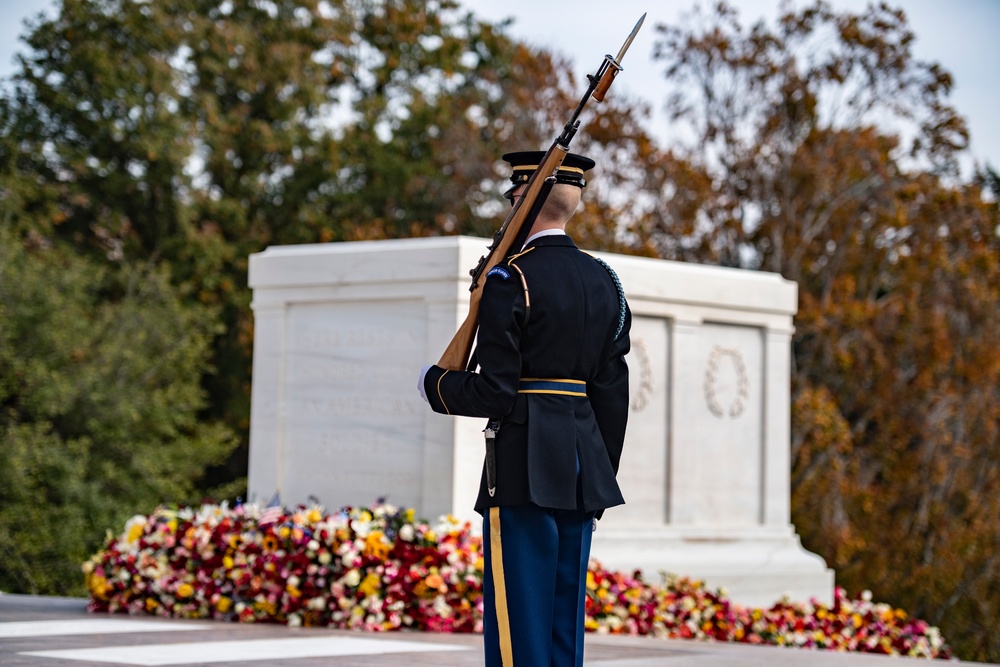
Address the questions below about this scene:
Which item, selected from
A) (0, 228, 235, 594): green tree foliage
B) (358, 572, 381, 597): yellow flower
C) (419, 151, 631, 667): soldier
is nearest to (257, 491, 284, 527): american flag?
(358, 572, 381, 597): yellow flower

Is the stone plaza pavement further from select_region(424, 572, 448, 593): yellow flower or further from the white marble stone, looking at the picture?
the white marble stone

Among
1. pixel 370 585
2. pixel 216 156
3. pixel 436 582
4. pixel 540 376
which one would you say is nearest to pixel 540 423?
pixel 540 376

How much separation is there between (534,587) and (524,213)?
3.32 ft

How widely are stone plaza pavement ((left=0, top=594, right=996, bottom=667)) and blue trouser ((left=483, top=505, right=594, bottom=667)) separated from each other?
4.84ft

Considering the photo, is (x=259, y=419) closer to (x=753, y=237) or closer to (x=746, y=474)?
(x=746, y=474)

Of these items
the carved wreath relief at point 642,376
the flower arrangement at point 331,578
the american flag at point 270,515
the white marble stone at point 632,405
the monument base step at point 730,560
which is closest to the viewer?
the flower arrangement at point 331,578

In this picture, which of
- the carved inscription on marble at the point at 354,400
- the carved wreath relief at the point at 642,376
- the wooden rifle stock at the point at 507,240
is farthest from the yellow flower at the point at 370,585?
the wooden rifle stock at the point at 507,240

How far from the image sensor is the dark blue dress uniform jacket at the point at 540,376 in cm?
381

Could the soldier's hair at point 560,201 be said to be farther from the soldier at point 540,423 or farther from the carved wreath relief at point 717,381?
the carved wreath relief at point 717,381

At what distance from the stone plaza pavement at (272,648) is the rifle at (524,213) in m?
1.76

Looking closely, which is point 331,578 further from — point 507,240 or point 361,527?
point 507,240

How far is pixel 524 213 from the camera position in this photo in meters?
3.96

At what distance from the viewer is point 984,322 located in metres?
19.1

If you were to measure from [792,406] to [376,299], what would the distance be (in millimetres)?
9954
